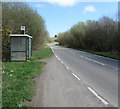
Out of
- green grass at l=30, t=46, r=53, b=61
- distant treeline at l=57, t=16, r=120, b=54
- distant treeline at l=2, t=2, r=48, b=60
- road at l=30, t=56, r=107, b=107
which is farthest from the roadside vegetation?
road at l=30, t=56, r=107, b=107

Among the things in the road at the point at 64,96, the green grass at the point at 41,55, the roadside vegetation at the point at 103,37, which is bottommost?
the road at the point at 64,96

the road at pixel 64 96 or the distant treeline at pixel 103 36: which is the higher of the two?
the distant treeline at pixel 103 36

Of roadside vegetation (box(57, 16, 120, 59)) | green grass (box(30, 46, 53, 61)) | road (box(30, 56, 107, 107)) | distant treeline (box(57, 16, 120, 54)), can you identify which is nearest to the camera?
road (box(30, 56, 107, 107))

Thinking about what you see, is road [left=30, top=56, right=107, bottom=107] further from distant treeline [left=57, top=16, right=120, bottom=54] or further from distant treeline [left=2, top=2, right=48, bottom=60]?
distant treeline [left=57, top=16, right=120, bottom=54]

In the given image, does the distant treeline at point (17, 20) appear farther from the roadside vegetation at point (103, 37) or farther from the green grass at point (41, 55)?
the roadside vegetation at point (103, 37)

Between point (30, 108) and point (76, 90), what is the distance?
98.3 inches

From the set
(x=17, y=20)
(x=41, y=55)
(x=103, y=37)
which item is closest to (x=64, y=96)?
(x=17, y=20)

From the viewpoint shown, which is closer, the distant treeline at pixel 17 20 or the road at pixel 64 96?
the road at pixel 64 96

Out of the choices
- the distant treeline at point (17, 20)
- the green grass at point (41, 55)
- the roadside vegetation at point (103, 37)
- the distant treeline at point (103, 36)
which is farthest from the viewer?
the distant treeline at point (103, 36)

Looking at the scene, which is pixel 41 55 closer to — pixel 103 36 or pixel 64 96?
pixel 103 36

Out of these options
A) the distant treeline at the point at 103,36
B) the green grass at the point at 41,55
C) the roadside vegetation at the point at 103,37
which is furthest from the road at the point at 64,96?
the distant treeline at the point at 103,36

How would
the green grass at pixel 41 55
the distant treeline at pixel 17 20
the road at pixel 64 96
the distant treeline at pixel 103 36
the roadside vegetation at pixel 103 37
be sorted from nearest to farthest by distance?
1. the road at pixel 64 96
2. the distant treeline at pixel 17 20
3. the green grass at pixel 41 55
4. the roadside vegetation at pixel 103 37
5. the distant treeline at pixel 103 36

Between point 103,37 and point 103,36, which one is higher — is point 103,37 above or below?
below

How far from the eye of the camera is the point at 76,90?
23.2 ft
